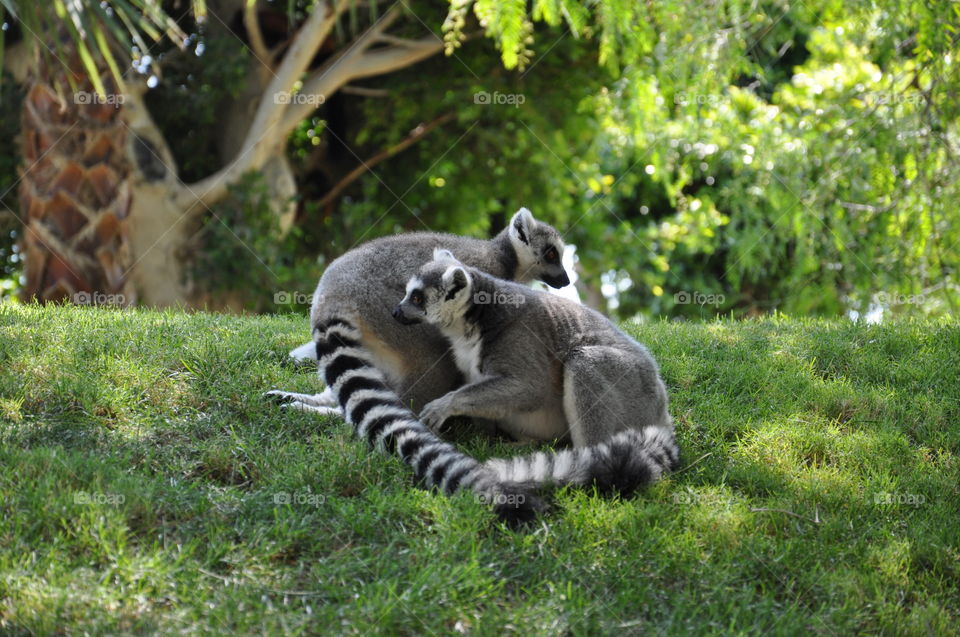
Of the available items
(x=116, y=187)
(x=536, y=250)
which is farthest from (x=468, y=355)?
(x=116, y=187)

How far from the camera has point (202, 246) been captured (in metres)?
12.5

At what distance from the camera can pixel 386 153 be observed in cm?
1498

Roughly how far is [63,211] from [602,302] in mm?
11299

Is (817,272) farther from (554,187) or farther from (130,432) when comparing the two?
(130,432)

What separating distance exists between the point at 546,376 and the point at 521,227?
2.10 meters

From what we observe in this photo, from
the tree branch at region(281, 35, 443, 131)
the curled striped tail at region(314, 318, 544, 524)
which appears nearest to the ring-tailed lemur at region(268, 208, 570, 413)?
the curled striped tail at region(314, 318, 544, 524)

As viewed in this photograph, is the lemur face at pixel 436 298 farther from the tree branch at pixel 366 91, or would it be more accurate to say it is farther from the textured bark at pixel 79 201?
the tree branch at pixel 366 91

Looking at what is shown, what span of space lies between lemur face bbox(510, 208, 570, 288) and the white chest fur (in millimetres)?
1683

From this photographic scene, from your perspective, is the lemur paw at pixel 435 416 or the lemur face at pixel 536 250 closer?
the lemur paw at pixel 435 416

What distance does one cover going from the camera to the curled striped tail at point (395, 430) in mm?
4344

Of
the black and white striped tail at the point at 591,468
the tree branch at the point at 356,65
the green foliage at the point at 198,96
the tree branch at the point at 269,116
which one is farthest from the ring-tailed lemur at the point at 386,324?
the green foliage at the point at 198,96

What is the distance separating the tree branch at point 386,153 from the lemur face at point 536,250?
8122mm

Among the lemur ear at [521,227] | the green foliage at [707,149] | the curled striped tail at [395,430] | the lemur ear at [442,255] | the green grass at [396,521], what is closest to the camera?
the green grass at [396,521]

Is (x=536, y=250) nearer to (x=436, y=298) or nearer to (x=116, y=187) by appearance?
(x=436, y=298)
